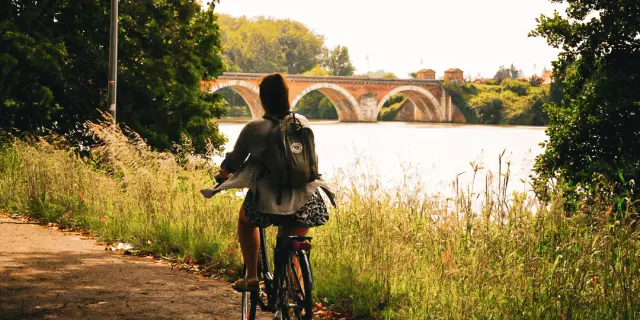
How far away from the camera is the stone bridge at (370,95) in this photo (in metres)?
65.9

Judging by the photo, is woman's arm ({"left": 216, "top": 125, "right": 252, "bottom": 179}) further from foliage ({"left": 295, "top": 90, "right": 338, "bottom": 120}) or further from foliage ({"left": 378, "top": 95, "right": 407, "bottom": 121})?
foliage ({"left": 378, "top": 95, "right": 407, "bottom": 121})

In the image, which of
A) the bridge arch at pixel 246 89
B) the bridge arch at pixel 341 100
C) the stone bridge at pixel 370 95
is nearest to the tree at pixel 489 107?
the stone bridge at pixel 370 95

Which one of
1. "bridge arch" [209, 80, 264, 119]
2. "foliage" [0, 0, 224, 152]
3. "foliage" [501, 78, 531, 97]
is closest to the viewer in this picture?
"foliage" [0, 0, 224, 152]

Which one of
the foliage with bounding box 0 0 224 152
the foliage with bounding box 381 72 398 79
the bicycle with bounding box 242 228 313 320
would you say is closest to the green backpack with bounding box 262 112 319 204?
the bicycle with bounding box 242 228 313 320

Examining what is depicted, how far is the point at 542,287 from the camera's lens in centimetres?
446

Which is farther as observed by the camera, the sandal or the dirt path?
the dirt path

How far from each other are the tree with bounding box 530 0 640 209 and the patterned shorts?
266 inches

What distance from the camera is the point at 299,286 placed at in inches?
140

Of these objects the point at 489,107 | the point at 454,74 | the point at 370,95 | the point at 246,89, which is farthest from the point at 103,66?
the point at 454,74

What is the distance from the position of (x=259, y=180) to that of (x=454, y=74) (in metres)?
76.2

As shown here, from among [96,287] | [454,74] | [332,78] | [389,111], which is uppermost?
[454,74]

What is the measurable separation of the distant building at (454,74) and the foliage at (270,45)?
18.1 metres

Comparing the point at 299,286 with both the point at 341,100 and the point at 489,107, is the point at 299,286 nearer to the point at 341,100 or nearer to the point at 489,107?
the point at 489,107

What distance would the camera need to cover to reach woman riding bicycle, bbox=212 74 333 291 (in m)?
3.74
